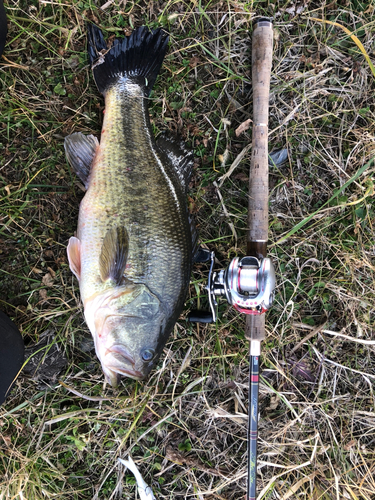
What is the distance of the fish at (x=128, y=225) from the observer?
192 centimetres

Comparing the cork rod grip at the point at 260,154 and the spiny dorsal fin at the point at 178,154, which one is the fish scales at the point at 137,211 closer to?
the spiny dorsal fin at the point at 178,154

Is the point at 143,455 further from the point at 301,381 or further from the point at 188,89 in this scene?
the point at 188,89

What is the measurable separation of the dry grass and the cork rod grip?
0.27 meters

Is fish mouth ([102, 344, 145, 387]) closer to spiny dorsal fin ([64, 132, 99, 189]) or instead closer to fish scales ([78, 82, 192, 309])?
fish scales ([78, 82, 192, 309])

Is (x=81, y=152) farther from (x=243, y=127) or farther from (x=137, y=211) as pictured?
(x=243, y=127)

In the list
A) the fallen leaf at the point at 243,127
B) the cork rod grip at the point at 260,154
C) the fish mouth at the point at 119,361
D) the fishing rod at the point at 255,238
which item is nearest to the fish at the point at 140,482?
the fishing rod at the point at 255,238

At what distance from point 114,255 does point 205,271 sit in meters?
0.84

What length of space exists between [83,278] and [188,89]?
5.05 ft

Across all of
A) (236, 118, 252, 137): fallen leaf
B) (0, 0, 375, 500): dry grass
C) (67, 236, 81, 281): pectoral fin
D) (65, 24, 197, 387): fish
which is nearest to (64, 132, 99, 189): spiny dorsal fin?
(65, 24, 197, 387): fish

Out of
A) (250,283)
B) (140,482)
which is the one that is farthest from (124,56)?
(140,482)

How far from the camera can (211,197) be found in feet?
8.40

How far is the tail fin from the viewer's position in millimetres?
2217

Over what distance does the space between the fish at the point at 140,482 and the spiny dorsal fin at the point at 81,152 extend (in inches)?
78.6

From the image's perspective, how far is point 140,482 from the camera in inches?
97.9
